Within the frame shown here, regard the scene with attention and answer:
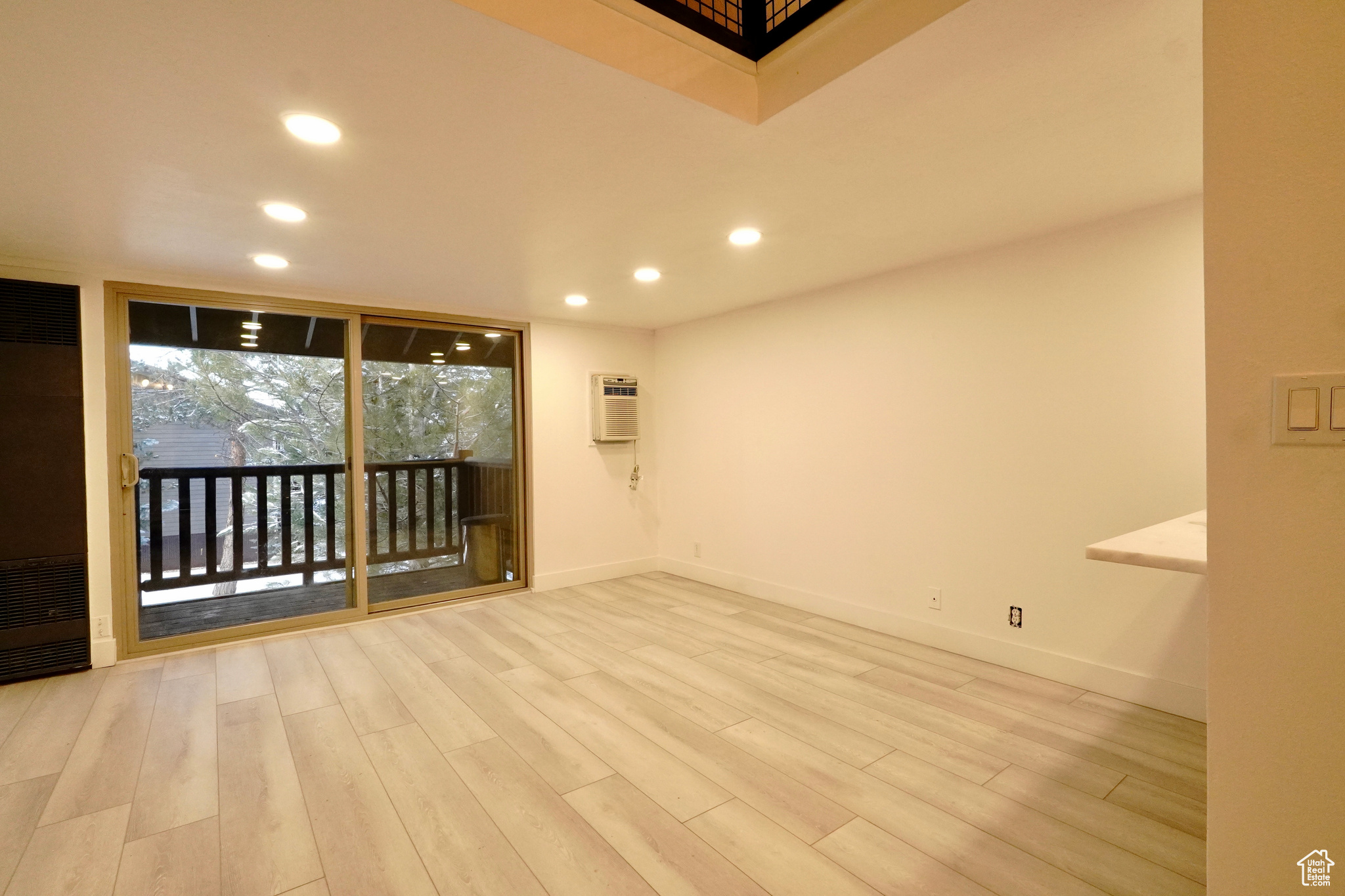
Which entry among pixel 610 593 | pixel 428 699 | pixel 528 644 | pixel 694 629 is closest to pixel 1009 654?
pixel 694 629

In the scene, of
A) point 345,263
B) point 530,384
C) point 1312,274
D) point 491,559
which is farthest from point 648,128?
point 491,559

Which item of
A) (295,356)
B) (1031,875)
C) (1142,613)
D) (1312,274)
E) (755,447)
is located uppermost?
(295,356)

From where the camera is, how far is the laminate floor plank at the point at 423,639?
333cm

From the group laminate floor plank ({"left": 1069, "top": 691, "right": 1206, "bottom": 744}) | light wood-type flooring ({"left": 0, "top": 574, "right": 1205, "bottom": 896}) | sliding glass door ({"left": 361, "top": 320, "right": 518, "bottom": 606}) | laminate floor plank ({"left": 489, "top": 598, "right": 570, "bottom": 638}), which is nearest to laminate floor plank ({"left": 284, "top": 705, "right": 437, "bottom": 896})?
light wood-type flooring ({"left": 0, "top": 574, "right": 1205, "bottom": 896})

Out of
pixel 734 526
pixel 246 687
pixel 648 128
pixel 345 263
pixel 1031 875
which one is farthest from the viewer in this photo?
pixel 734 526

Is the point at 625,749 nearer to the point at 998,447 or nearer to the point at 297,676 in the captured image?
the point at 297,676

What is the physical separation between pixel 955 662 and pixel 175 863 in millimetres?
3163

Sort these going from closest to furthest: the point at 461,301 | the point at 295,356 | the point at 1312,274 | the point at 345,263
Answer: the point at 1312,274
the point at 345,263
the point at 295,356
the point at 461,301

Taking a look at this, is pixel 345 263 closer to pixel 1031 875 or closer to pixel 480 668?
pixel 480 668

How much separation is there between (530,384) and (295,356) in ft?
5.06

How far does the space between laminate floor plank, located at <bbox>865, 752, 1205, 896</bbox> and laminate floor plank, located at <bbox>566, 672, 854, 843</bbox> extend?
1.02ft

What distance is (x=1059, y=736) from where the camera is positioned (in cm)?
231

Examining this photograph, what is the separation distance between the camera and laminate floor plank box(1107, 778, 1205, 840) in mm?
1778

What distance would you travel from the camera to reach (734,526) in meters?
4.59
